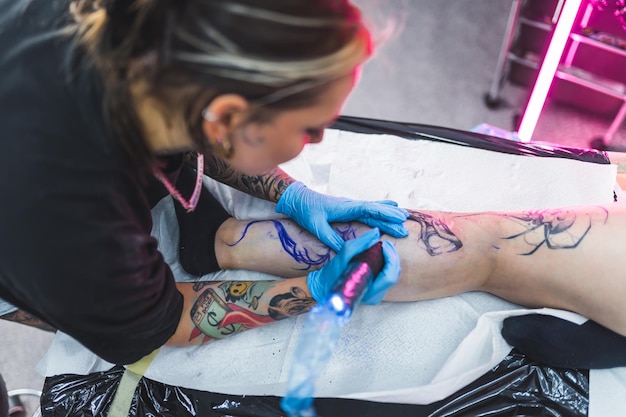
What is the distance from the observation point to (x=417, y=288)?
Answer: 116 cm

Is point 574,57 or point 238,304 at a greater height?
point 574,57

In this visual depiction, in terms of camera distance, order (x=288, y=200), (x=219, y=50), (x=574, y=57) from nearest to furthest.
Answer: (x=219, y=50)
(x=288, y=200)
(x=574, y=57)

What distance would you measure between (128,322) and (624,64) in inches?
80.5

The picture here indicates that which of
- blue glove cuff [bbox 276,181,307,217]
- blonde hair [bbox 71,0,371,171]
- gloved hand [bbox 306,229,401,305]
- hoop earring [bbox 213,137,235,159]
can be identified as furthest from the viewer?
blue glove cuff [bbox 276,181,307,217]

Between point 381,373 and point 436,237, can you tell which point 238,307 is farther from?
point 436,237

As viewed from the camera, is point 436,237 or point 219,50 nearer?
point 219,50

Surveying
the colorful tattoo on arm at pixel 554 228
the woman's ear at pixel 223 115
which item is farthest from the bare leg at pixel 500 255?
the woman's ear at pixel 223 115

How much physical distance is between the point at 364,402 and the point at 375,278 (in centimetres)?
27

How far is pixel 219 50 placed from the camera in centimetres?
66

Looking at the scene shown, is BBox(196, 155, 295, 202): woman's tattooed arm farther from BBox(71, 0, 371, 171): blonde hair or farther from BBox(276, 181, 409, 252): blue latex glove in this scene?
BBox(71, 0, 371, 171): blonde hair

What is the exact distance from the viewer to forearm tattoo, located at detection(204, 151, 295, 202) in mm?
1283

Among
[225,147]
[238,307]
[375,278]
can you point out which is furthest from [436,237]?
[225,147]

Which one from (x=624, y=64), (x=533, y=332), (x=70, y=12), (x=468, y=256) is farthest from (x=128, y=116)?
(x=624, y=64)

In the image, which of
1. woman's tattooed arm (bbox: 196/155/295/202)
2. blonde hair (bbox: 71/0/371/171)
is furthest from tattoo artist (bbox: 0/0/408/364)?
woman's tattooed arm (bbox: 196/155/295/202)
